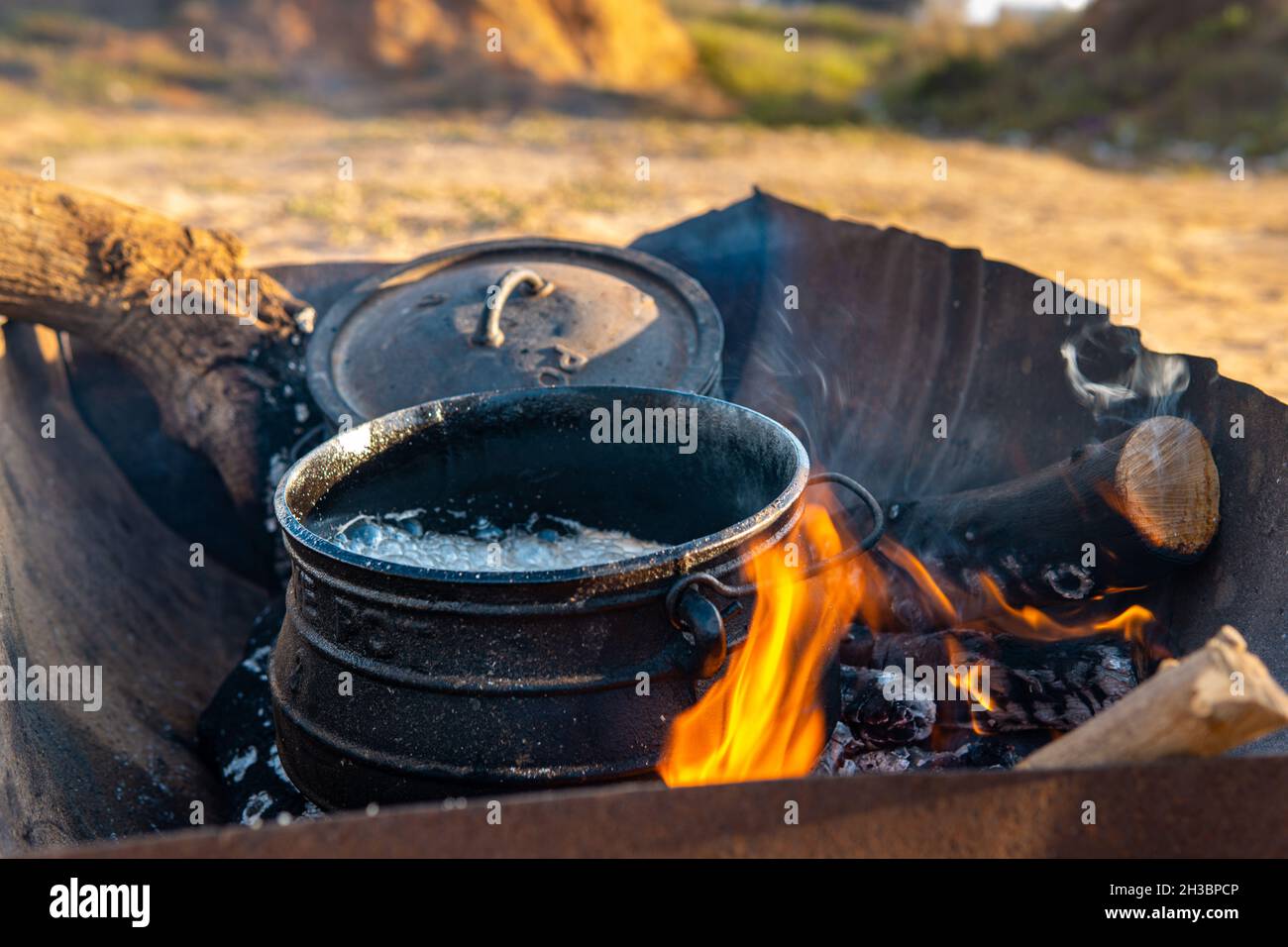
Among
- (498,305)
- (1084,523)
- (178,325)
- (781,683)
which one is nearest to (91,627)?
(178,325)

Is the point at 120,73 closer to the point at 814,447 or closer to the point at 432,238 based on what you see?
the point at 432,238

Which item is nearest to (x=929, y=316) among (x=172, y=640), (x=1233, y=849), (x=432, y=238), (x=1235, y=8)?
(x=1233, y=849)

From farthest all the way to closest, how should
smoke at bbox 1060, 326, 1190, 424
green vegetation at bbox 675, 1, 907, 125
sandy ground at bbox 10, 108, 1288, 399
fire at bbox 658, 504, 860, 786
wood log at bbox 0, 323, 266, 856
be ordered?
green vegetation at bbox 675, 1, 907, 125 < sandy ground at bbox 10, 108, 1288, 399 < smoke at bbox 1060, 326, 1190, 424 < wood log at bbox 0, 323, 266, 856 < fire at bbox 658, 504, 860, 786

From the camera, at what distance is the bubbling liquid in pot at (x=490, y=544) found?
2578mm

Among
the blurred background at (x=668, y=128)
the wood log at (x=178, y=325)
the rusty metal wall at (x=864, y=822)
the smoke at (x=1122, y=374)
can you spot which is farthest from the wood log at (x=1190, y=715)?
the blurred background at (x=668, y=128)

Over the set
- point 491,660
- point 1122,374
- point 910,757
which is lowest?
point 910,757

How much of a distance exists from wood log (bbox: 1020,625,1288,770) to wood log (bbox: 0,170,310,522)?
2.98m

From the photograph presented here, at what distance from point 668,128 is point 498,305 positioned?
12.4 metres

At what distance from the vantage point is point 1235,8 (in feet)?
46.2

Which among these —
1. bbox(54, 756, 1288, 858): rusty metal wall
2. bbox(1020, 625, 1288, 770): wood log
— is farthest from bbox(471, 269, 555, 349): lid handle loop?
bbox(1020, 625, 1288, 770): wood log

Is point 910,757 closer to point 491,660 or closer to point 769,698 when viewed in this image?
point 769,698

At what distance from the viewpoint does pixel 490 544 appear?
2.76 metres

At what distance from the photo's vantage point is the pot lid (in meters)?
3.37

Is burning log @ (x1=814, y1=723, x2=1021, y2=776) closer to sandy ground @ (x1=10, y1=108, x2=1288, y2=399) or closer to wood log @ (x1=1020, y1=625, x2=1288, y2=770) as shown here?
wood log @ (x1=1020, y1=625, x2=1288, y2=770)
